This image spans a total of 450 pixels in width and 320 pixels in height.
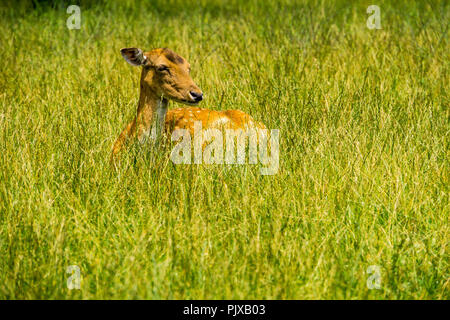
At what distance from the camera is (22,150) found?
414cm

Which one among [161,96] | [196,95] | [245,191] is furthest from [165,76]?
[245,191]

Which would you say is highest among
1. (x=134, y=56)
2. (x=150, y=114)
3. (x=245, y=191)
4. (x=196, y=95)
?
(x=134, y=56)

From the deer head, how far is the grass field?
1.34 feet

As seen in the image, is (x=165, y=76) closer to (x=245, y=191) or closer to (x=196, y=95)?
(x=196, y=95)

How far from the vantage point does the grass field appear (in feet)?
9.80

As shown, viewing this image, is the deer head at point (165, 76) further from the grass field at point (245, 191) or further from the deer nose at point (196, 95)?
the grass field at point (245, 191)

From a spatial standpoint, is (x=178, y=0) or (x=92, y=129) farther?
(x=178, y=0)

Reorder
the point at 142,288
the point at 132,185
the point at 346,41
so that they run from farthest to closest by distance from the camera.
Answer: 1. the point at 346,41
2. the point at 132,185
3. the point at 142,288

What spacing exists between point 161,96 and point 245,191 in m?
1.07

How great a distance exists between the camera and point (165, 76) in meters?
4.33

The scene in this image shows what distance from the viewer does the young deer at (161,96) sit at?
14.0 ft

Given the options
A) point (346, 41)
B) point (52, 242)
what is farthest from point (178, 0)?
point (52, 242)

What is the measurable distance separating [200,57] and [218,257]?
11.7 ft

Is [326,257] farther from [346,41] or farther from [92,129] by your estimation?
[346,41]
